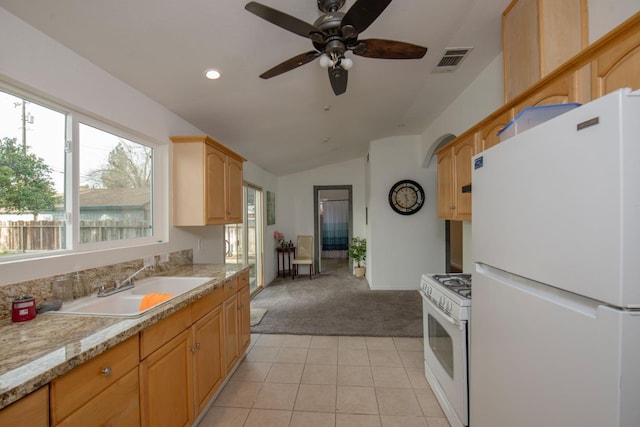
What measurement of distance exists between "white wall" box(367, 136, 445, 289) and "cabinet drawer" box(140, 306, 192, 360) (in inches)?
146

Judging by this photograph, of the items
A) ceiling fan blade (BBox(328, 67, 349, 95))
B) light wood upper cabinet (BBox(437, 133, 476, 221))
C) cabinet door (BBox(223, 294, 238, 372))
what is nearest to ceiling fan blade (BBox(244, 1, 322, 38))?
ceiling fan blade (BBox(328, 67, 349, 95))

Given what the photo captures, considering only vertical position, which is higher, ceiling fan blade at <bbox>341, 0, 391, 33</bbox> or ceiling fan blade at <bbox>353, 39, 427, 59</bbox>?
ceiling fan blade at <bbox>353, 39, 427, 59</bbox>

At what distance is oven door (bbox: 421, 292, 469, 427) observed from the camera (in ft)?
5.25

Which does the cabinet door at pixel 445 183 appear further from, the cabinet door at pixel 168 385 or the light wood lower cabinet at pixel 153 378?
the cabinet door at pixel 168 385

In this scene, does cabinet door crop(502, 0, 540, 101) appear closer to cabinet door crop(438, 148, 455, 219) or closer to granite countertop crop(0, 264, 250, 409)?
cabinet door crop(438, 148, 455, 219)

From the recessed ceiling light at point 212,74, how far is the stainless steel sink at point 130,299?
5.03 ft

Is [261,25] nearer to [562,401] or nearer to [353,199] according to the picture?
[562,401]

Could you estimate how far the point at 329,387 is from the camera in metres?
2.21

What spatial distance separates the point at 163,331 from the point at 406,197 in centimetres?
Result: 423

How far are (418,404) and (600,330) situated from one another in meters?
1.74

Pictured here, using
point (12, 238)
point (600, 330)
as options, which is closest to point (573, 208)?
point (600, 330)

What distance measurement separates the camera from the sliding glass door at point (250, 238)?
13.4ft

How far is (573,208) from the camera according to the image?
0.76m

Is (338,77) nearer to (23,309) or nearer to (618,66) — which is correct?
(618,66)
